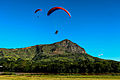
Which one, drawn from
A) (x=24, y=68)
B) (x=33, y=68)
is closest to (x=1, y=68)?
(x=24, y=68)

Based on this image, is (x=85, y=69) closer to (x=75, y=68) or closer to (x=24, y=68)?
(x=75, y=68)

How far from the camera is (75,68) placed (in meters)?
95.8

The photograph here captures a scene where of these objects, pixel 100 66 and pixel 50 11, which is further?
pixel 100 66

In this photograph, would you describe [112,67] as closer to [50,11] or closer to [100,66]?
[100,66]

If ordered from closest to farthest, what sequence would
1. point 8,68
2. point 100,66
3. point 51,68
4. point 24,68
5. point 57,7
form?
point 57,7 < point 100,66 < point 51,68 < point 24,68 < point 8,68

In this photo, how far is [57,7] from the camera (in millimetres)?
32844

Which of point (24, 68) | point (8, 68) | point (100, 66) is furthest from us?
point (8, 68)

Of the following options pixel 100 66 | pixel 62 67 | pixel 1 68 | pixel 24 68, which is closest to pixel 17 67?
pixel 24 68

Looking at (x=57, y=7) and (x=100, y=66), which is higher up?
(x=57, y=7)

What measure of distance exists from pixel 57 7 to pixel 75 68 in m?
69.6

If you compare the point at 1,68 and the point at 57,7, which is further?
the point at 1,68

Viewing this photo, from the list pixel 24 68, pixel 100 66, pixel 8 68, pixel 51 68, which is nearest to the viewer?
pixel 100 66

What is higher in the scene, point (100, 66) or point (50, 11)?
point (50, 11)

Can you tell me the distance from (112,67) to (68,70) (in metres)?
31.0
